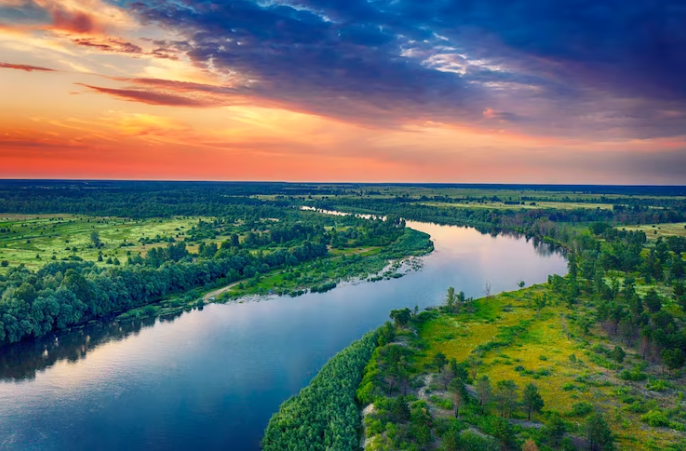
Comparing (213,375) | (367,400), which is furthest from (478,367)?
(213,375)

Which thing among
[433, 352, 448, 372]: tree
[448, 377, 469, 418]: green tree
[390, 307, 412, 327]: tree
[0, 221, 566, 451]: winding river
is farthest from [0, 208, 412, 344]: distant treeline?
[448, 377, 469, 418]: green tree

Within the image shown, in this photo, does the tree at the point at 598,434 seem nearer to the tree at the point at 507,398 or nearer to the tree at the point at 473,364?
the tree at the point at 507,398

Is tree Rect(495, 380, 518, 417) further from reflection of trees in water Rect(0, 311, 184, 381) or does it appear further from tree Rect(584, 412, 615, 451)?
reflection of trees in water Rect(0, 311, 184, 381)

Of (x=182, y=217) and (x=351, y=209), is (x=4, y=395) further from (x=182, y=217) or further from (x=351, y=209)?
(x=351, y=209)

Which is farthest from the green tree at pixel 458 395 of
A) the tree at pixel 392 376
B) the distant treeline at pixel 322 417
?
the distant treeline at pixel 322 417

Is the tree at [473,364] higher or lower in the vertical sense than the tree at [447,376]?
lower

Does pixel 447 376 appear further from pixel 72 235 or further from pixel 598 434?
pixel 72 235

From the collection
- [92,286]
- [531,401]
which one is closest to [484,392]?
[531,401]
